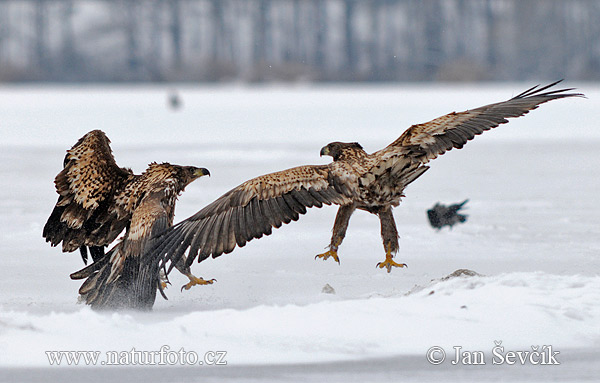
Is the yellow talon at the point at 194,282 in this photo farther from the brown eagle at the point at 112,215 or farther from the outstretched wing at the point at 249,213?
the outstretched wing at the point at 249,213

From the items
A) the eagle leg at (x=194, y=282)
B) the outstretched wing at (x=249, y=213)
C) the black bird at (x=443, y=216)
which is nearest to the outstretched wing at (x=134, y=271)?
the outstretched wing at (x=249, y=213)

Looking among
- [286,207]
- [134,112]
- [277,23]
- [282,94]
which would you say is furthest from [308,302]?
[277,23]

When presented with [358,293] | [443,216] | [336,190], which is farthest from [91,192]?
[443,216]

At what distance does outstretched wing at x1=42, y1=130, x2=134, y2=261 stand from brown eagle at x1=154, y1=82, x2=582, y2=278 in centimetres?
39

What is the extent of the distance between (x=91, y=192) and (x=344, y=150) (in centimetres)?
143

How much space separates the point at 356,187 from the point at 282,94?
20492 mm

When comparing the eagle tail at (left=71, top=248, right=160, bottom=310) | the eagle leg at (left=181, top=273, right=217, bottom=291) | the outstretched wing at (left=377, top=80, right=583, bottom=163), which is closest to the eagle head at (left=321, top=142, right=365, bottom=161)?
the outstretched wing at (left=377, top=80, right=583, bottom=163)

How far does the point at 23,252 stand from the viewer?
723 cm

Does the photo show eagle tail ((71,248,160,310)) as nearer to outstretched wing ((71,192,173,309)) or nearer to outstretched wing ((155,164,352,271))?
outstretched wing ((71,192,173,309))

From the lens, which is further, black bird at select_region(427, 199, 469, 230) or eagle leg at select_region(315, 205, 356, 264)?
black bird at select_region(427, 199, 469, 230)

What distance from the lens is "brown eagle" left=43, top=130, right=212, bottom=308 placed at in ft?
16.9

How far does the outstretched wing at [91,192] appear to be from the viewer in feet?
17.7

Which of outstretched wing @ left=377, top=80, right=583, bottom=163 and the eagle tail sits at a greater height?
outstretched wing @ left=377, top=80, right=583, bottom=163

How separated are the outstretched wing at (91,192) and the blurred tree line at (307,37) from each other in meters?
28.6
